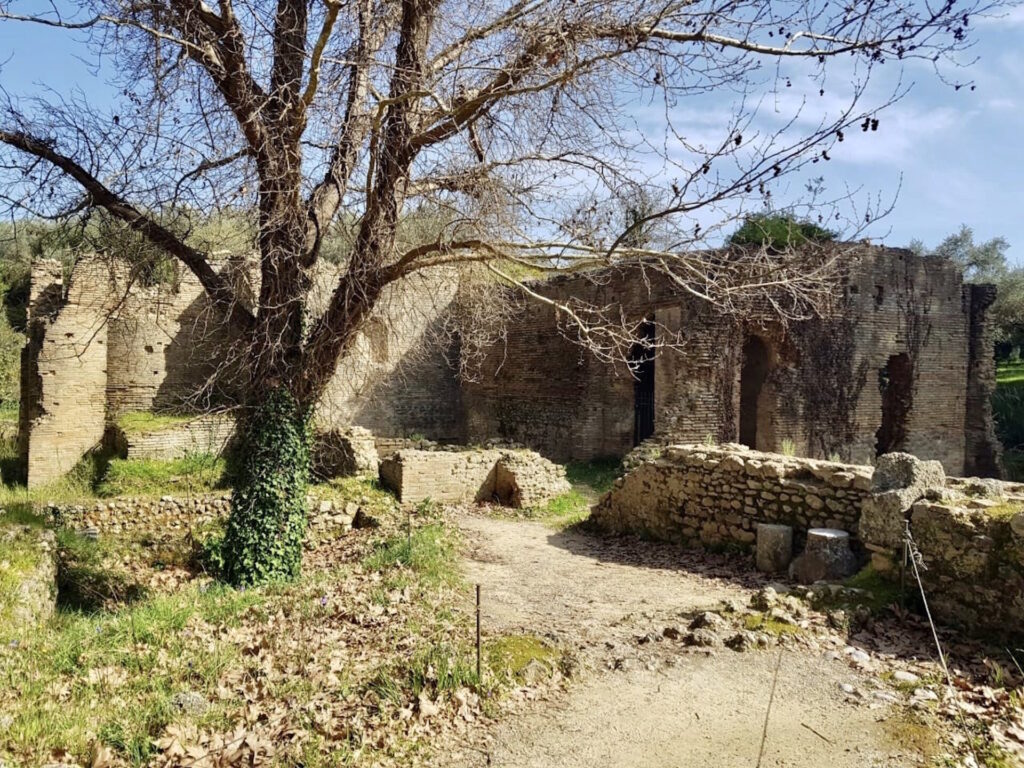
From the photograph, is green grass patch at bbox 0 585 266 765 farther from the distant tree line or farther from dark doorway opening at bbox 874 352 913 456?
the distant tree line

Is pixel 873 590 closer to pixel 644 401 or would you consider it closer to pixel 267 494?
pixel 267 494

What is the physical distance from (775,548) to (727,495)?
1.08 m

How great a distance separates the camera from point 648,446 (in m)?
14.9

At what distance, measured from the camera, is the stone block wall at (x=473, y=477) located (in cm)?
1192

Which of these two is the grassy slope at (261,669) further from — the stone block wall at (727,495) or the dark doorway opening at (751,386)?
the dark doorway opening at (751,386)

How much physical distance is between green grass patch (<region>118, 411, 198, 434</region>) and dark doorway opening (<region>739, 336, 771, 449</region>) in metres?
13.8

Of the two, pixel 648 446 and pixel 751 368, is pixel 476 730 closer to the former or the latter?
pixel 648 446

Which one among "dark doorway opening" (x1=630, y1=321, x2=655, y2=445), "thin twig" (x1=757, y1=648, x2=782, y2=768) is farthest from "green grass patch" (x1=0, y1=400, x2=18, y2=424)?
"thin twig" (x1=757, y1=648, x2=782, y2=768)

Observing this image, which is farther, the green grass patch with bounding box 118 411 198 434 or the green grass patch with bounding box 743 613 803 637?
the green grass patch with bounding box 118 411 198 434

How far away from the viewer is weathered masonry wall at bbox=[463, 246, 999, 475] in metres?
15.3

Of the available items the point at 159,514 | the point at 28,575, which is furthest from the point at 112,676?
the point at 159,514

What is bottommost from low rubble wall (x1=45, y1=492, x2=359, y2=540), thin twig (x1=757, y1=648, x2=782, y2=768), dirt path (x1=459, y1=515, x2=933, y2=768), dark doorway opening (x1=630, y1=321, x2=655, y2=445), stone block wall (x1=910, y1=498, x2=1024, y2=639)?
low rubble wall (x1=45, y1=492, x2=359, y2=540)

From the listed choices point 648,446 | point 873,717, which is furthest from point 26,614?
point 648,446

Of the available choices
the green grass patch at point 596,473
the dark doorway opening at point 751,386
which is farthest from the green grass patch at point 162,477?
the dark doorway opening at point 751,386
